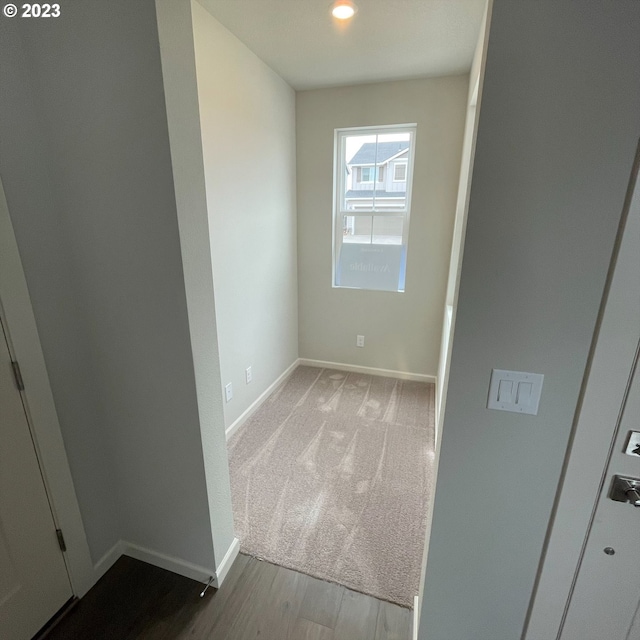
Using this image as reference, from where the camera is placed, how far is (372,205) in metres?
3.10

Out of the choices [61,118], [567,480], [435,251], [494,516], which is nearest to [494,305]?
[567,480]

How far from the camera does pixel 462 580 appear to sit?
103 centimetres

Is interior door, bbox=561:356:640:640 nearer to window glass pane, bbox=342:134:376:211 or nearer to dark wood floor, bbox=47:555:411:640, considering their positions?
dark wood floor, bbox=47:555:411:640

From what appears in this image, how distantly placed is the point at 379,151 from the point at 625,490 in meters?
2.87

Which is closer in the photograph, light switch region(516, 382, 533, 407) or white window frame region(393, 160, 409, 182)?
light switch region(516, 382, 533, 407)

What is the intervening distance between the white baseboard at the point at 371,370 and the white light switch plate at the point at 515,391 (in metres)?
2.52

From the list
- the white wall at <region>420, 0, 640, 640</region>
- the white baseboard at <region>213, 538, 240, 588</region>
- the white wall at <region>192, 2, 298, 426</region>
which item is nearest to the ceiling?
the white wall at <region>192, 2, 298, 426</region>

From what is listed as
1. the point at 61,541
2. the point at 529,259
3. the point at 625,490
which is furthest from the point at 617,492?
the point at 61,541

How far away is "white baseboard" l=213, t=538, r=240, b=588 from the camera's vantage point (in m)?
1.45

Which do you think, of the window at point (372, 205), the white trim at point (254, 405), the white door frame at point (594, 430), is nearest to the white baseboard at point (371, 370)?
the white trim at point (254, 405)

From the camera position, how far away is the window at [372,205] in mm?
2940

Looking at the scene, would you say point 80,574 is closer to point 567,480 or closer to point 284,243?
point 567,480

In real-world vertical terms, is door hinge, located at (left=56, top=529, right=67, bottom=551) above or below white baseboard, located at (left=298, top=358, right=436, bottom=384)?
above

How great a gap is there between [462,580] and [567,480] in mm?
472
